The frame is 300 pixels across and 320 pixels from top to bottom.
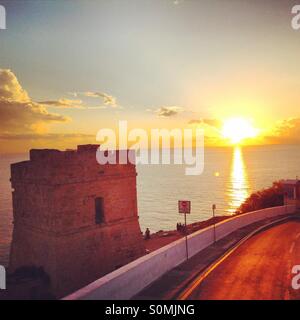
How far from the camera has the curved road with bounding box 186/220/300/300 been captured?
456 inches

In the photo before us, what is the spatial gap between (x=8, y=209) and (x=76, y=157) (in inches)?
3892

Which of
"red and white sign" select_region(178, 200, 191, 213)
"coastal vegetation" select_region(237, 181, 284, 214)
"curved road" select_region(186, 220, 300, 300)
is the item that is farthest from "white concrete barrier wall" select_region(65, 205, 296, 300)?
"coastal vegetation" select_region(237, 181, 284, 214)

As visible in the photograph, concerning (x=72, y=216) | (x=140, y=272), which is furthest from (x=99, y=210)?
(x=140, y=272)

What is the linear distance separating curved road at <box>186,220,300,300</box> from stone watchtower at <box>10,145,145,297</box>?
961cm

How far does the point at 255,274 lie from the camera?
13906 mm

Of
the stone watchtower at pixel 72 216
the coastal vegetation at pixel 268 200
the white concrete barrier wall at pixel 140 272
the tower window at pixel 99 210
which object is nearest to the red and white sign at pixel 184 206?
the white concrete barrier wall at pixel 140 272

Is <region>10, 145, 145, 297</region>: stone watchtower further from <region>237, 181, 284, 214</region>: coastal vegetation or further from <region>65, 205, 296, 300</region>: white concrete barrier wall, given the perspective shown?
<region>237, 181, 284, 214</region>: coastal vegetation

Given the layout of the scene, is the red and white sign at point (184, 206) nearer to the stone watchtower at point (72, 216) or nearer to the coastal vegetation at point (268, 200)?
the stone watchtower at point (72, 216)

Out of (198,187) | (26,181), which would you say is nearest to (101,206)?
(26,181)

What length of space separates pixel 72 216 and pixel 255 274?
12603 millimetres

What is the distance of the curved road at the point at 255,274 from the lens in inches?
456

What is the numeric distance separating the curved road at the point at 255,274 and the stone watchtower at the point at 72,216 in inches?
378
